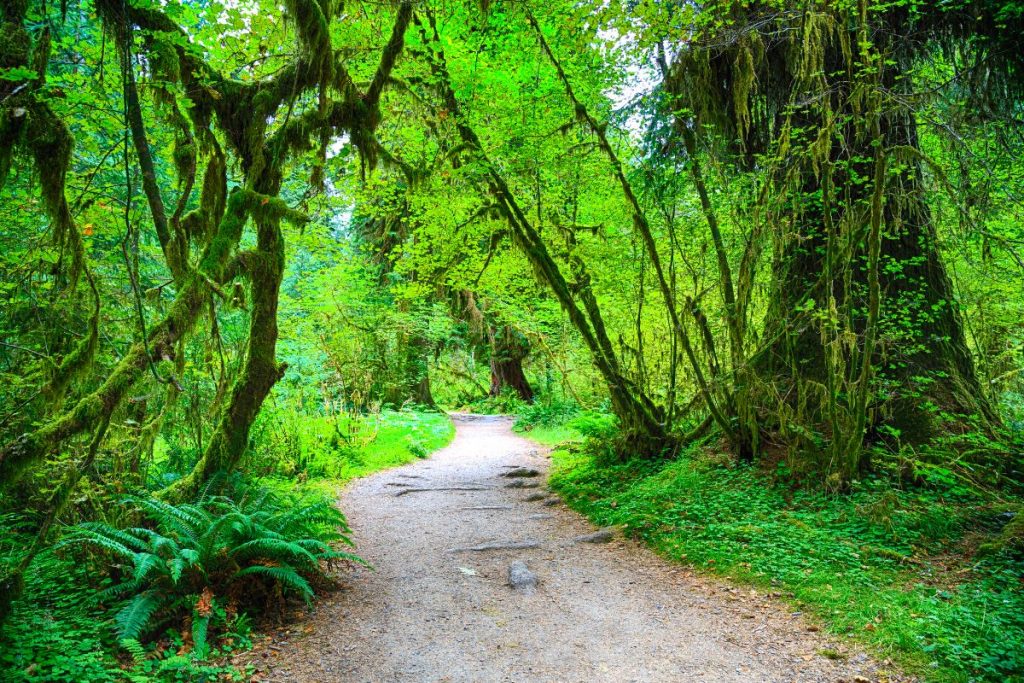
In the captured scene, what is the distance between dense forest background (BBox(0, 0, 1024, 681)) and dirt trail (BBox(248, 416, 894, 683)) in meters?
0.45

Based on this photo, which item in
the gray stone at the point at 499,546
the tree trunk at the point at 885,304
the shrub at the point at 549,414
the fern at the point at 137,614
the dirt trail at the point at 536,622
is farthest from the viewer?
the shrub at the point at 549,414

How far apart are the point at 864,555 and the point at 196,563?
5.53 m

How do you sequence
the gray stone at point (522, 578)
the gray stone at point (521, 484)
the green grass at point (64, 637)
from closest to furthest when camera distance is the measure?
the green grass at point (64, 637) → the gray stone at point (522, 578) → the gray stone at point (521, 484)

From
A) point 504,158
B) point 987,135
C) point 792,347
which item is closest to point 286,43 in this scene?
point 504,158

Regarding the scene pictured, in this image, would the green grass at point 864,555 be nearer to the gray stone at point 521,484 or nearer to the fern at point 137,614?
the gray stone at point 521,484

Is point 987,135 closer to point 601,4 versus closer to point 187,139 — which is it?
point 601,4

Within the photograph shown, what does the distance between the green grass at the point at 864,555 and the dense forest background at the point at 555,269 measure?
1.6 inches

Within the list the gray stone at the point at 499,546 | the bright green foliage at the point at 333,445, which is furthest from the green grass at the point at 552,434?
the gray stone at the point at 499,546

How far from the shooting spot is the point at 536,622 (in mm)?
4531

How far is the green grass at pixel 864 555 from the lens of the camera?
3760mm

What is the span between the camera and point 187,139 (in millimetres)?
5926

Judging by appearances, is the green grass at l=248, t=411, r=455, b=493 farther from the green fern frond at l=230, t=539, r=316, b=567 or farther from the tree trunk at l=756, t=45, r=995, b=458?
the tree trunk at l=756, t=45, r=995, b=458

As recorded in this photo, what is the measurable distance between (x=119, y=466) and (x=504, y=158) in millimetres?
6794

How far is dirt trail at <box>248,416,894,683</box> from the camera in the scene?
3744 mm
